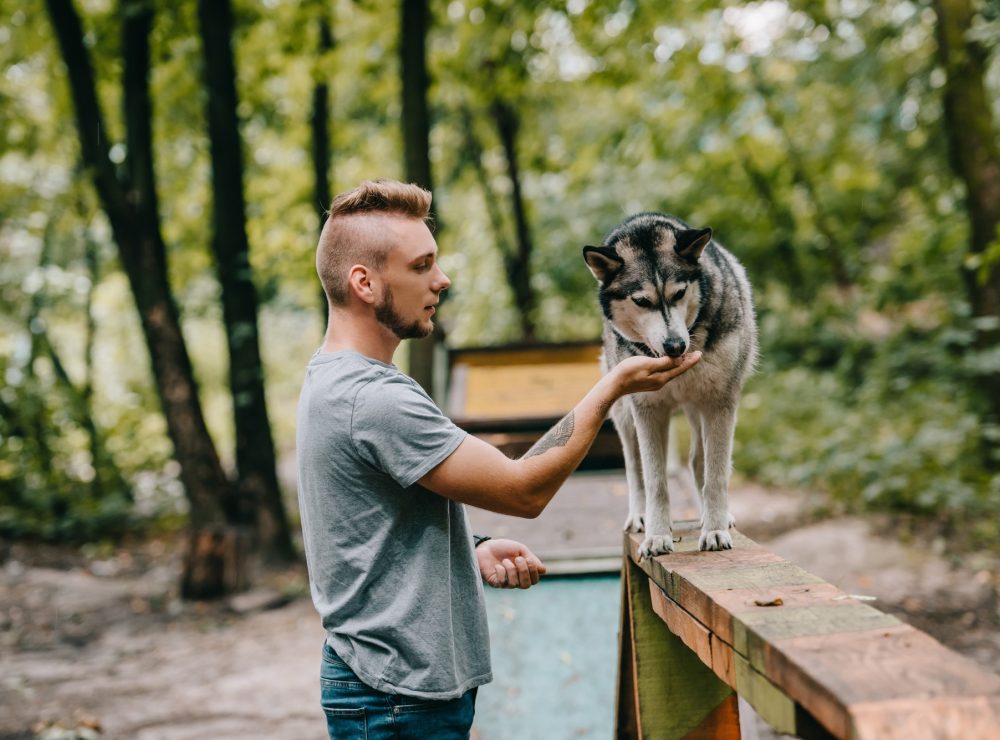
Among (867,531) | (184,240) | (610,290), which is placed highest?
(184,240)

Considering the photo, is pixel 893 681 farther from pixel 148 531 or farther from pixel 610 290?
pixel 148 531

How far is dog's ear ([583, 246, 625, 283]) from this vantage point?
2.82 metres

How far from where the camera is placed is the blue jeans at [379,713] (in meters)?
1.89

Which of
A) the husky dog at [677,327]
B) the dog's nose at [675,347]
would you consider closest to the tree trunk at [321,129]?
the husky dog at [677,327]

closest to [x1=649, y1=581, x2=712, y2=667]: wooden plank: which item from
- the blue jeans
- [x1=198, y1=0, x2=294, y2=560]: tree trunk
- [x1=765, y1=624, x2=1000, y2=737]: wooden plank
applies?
[x1=765, y1=624, x2=1000, y2=737]: wooden plank

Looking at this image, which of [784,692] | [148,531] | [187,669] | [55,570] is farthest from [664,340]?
[148,531]

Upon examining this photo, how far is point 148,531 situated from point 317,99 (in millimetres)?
6879

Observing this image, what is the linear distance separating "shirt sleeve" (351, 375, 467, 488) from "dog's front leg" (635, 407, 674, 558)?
1063 millimetres

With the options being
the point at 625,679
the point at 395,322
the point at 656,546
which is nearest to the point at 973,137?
the point at 656,546

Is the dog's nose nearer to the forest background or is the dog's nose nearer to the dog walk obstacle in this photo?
the dog walk obstacle

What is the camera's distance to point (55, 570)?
9.39 metres

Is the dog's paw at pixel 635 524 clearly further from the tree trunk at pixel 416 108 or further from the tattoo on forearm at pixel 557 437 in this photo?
the tree trunk at pixel 416 108

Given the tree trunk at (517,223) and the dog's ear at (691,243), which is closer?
the dog's ear at (691,243)

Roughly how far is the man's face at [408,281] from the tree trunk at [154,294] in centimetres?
741
